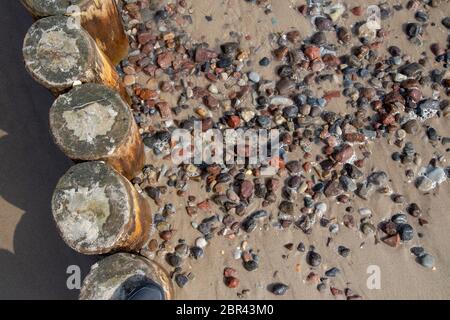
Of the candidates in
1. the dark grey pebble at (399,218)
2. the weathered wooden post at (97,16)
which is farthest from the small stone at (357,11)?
the weathered wooden post at (97,16)

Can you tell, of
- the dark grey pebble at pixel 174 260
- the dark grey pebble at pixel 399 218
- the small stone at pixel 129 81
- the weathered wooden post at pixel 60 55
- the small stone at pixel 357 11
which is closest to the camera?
the weathered wooden post at pixel 60 55

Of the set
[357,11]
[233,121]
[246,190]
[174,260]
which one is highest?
[357,11]

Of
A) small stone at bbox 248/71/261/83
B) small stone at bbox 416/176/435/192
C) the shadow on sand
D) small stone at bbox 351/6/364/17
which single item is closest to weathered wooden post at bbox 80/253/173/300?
the shadow on sand

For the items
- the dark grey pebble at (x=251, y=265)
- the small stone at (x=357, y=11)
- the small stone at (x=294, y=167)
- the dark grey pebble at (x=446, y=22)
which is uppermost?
the small stone at (x=357, y=11)

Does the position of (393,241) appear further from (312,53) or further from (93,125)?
(93,125)

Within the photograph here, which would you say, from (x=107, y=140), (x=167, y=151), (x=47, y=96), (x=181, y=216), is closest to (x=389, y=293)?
(x=181, y=216)

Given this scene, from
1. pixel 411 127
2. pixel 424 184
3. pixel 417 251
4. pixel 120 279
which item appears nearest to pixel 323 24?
pixel 411 127

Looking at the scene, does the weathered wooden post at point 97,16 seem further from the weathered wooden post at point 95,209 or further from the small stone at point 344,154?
the small stone at point 344,154
